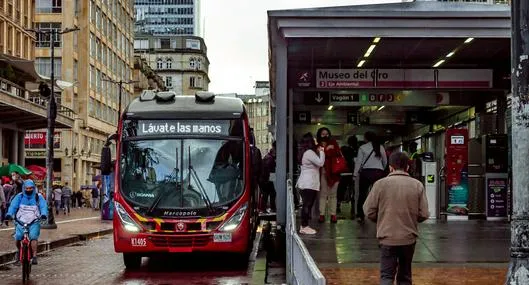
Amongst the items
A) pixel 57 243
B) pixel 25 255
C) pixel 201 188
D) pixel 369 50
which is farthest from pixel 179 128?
pixel 57 243

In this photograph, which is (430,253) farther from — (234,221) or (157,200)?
(157,200)

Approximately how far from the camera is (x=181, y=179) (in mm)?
16453

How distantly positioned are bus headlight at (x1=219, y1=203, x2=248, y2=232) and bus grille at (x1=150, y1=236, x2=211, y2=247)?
365 mm

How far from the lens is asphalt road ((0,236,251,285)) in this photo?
15.1 metres

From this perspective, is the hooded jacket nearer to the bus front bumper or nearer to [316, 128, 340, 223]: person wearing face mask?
the bus front bumper

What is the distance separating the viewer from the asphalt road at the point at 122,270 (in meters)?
15.1

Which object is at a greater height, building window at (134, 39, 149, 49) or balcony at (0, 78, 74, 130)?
building window at (134, 39, 149, 49)

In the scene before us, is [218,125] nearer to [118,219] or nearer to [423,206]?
[118,219]

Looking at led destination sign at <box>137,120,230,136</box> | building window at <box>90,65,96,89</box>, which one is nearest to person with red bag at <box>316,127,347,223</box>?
led destination sign at <box>137,120,230,136</box>

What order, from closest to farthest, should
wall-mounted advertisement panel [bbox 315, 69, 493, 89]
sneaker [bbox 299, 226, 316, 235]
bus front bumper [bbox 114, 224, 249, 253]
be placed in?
sneaker [bbox 299, 226, 316, 235] < bus front bumper [bbox 114, 224, 249, 253] < wall-mounted advertisement panel [bbox 315, 69, 493, 89]

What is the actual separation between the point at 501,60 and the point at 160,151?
8.35 meters

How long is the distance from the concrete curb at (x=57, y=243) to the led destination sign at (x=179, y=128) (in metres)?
4.73

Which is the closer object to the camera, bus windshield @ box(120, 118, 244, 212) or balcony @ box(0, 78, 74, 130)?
bus windshield @ box(120, 118, 244, 212)

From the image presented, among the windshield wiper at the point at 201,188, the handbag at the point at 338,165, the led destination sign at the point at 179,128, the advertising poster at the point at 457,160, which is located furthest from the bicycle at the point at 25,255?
the advertising poster at the point at 457,160
